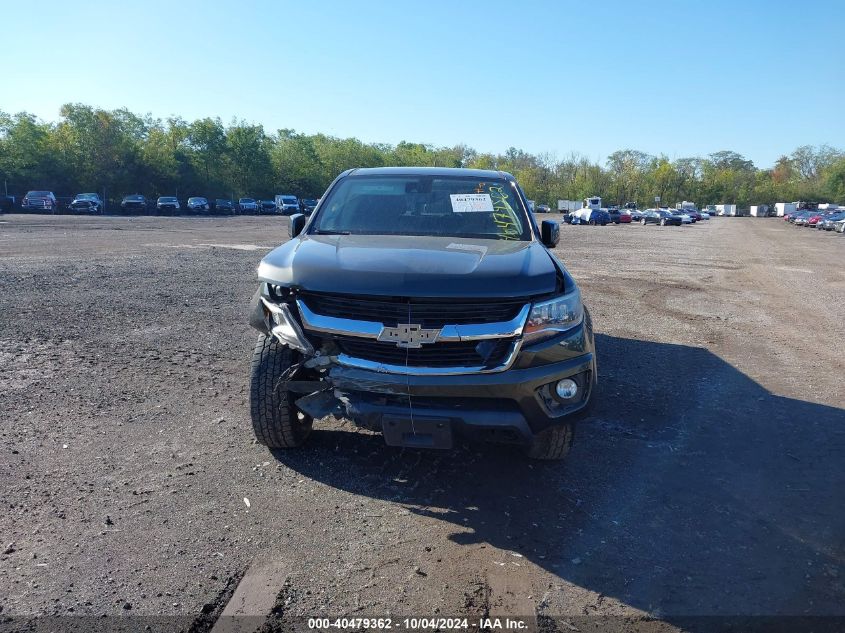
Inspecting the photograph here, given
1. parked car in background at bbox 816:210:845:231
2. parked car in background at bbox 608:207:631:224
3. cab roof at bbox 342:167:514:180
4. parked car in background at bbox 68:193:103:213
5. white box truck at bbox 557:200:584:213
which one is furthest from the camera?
white box truck at bbox 557:200:584:213

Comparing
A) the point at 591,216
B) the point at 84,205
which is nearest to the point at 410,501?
the point at 84,205

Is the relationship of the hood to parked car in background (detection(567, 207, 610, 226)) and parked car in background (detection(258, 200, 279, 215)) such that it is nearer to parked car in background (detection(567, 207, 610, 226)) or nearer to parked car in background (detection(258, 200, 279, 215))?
parked car in background (detection(567, 207, 610, 226))

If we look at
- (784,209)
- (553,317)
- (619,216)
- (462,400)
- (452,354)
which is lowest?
(462,400)

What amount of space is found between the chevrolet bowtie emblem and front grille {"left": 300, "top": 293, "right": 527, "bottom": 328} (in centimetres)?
3

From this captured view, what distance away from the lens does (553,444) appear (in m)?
3.95

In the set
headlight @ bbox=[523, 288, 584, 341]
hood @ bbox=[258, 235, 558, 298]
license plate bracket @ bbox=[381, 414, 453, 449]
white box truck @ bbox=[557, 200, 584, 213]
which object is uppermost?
white box truck @ bbox=[557, 200, 584, 213]

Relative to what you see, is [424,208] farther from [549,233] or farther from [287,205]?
[287,205]

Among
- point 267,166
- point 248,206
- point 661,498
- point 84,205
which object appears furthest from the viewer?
point 267,166

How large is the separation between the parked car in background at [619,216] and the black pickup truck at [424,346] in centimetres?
6355

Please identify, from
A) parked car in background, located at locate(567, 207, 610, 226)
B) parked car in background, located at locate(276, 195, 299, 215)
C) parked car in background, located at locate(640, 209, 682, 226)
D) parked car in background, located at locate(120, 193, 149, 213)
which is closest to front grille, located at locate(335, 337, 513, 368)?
parked car in background, located at locate(567, 207, 610, 226)

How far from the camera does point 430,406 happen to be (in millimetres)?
3396

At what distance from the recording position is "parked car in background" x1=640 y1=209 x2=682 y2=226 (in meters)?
62.2

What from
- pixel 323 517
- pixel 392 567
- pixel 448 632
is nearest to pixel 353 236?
pixel 323 517

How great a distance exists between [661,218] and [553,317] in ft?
213
